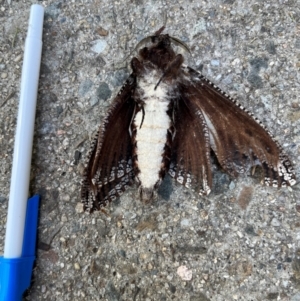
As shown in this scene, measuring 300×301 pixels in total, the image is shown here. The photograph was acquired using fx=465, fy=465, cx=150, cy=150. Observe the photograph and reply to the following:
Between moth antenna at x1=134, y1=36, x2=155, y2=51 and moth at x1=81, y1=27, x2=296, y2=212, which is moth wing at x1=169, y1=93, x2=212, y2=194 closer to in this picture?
moth at x1=81, y1=27, x2=296, y2=212

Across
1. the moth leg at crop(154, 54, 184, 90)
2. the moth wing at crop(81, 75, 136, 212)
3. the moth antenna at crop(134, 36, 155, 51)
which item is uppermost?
the moth antenna at crop(134, 36, 155, 51)

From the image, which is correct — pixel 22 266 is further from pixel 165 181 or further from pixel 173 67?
pixel 173 67

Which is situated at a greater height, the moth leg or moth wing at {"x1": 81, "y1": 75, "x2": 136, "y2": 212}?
the moth leg

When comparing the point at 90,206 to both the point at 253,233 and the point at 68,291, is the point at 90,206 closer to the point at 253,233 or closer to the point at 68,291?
the point at 68,291

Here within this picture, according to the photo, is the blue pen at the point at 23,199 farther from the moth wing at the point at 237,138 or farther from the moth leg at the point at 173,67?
the moth wing at the point at 237,138

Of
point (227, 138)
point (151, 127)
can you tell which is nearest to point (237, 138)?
point (227, 138)

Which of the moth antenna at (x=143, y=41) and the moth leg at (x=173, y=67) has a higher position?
the moth antenna at (x=143, y=41)

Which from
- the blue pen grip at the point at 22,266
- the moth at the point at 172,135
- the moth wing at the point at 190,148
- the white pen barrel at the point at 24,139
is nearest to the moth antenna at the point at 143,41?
the moth at the point at 172,135

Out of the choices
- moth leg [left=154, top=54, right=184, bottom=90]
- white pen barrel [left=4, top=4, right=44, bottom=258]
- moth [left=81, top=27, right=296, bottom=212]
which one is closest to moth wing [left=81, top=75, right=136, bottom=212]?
moth [left=81, top=27, right=296, bottom=212]
